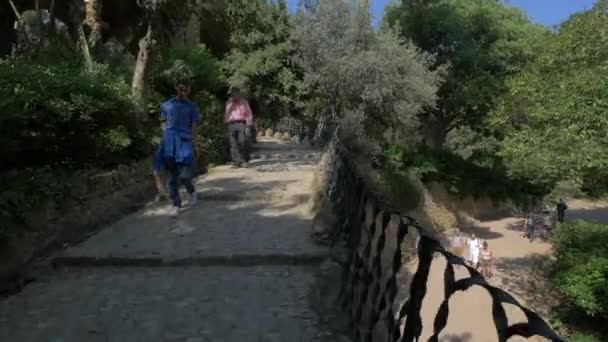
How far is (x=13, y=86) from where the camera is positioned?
607 centimetres

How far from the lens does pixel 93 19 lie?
11.6 meters

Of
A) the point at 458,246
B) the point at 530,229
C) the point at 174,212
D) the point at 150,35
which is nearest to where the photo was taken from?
the point at 174,212

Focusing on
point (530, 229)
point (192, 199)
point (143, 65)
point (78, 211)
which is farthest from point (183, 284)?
point (530, 229)

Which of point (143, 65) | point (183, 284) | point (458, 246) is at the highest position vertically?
point (143, 65)

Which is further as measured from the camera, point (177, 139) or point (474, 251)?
point (474, 251)

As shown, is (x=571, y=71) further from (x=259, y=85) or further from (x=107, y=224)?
(x=107, y=224)

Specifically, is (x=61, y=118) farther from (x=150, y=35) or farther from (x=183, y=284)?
(x=150, y=35)

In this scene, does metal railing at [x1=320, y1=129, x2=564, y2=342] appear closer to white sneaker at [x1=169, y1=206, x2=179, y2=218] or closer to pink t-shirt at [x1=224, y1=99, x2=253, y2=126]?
white sneaker at [x1=169, y1=206, x2=179, y2=218]

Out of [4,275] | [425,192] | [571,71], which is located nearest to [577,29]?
[571,71]

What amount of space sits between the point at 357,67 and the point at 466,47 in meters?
11.0

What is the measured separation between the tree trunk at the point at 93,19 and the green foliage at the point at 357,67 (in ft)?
22.2

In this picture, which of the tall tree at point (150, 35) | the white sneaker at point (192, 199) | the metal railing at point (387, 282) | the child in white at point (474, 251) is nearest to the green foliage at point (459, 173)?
the child in white at point (474, 251)

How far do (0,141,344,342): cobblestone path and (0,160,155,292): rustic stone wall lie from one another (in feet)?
0.67

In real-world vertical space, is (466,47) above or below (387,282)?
above
